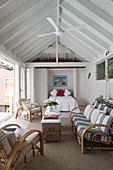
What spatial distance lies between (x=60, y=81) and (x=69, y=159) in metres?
6.81

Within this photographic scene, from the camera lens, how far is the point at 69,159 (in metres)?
2.48

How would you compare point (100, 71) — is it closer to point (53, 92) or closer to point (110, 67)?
point (110, 67)

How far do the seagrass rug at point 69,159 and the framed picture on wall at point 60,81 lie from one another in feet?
20.2

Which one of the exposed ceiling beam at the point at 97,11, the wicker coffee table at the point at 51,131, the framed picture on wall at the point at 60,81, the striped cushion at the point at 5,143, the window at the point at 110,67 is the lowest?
the wicker coffee table at the point at 51,131

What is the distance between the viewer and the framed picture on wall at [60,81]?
9.07 meters

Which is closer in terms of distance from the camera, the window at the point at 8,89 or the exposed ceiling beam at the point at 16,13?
the exposed ceiling beam at the point at 16,13

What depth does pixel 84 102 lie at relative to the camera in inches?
333

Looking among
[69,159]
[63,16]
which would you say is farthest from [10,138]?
[63,16]

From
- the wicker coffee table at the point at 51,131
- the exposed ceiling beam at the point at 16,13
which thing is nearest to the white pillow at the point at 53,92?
the wicker coffee table at the point at 51,131

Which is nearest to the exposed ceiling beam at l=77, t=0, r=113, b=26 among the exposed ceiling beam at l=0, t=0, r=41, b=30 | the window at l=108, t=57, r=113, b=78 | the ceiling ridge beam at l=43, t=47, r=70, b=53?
the exposed ceiling beam at l=0, t=0, r=41, b=30

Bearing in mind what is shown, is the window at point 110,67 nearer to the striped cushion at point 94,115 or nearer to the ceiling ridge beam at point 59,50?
the striped cushion at point 94,115

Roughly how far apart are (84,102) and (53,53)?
3.88 m

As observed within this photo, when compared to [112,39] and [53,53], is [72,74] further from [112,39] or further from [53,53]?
[112,39]

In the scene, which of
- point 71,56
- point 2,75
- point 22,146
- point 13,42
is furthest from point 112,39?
point 2,75
